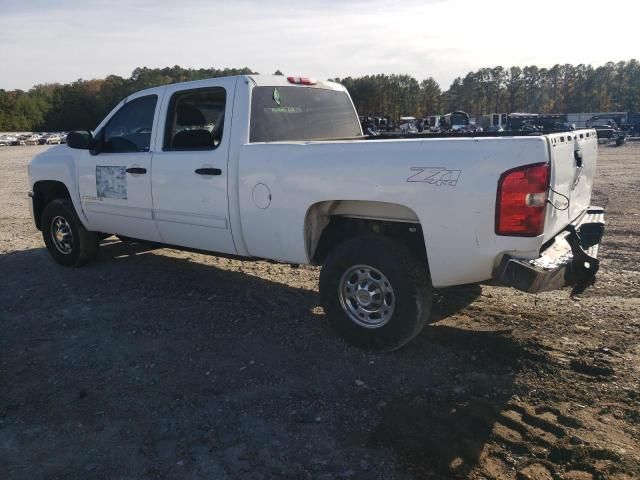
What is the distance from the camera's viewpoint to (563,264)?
360cm

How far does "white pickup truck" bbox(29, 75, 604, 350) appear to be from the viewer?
3.34m

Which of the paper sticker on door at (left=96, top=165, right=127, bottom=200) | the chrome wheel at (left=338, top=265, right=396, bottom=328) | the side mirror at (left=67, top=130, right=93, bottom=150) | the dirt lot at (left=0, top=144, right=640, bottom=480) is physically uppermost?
the side mirror at (left=67, top=130, right=93, bottom=150)

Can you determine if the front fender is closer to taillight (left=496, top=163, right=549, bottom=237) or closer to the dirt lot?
the dirt lot

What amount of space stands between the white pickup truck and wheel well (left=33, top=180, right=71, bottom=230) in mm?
602

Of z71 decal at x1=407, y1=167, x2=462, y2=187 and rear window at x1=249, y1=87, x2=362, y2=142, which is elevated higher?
rear window at x1=249, y1=87, x2=362, y2=142

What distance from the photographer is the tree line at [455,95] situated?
105812mm

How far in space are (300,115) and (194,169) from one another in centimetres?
114

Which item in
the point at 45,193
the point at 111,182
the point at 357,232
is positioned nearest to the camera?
the point at 357,232

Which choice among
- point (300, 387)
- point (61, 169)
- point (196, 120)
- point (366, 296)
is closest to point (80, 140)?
point (61, 169)

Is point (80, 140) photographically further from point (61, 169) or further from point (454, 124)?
point (454, 124)

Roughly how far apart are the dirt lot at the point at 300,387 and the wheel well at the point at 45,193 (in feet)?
4.55

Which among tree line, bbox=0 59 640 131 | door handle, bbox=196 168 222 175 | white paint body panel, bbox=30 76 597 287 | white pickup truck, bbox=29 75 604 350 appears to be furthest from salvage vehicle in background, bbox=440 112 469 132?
tree line, bbox=0 59 640 131

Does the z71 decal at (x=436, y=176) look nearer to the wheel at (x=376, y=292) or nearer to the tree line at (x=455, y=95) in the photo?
the wheel at (x=376, y=292)

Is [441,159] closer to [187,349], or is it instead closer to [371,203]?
[371,203]
